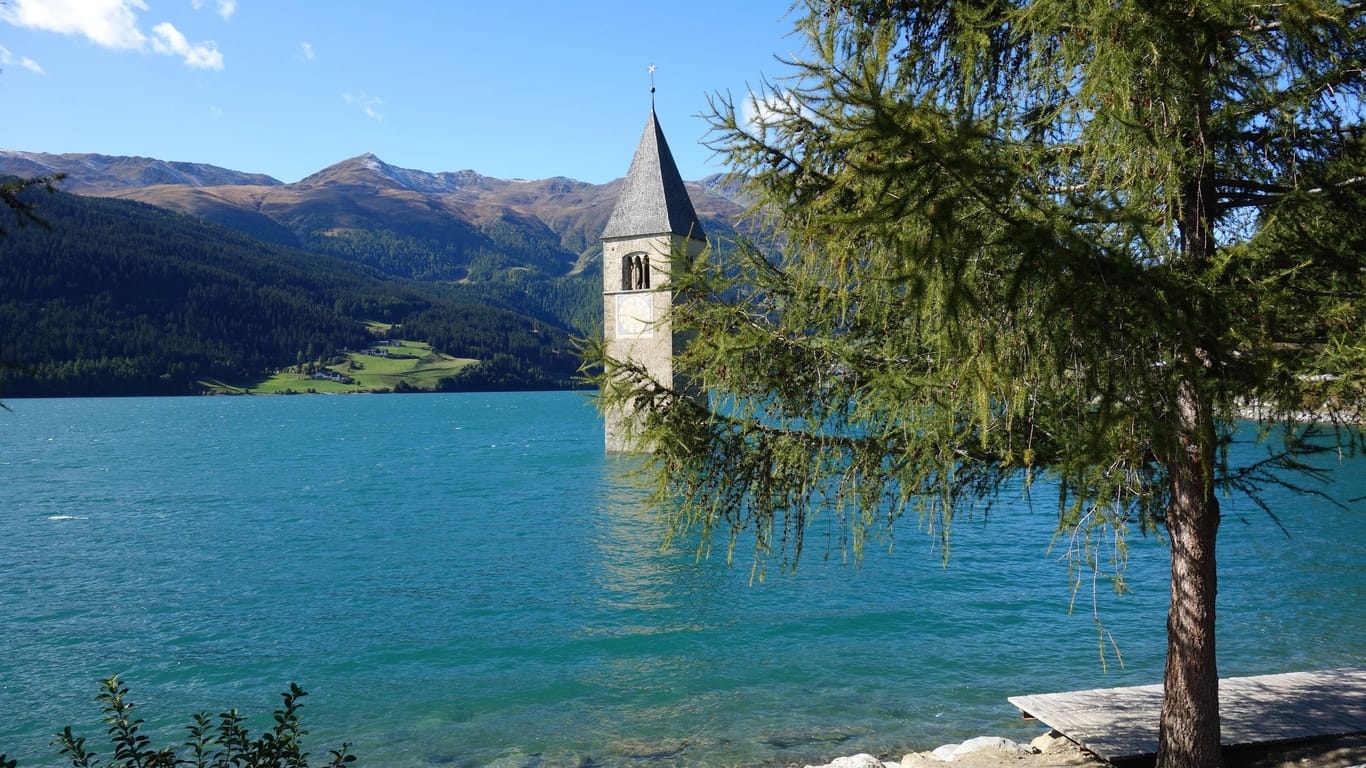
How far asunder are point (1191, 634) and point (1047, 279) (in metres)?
3.75

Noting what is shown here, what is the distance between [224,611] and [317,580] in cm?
305

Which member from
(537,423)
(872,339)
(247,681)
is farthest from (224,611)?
(537,423)

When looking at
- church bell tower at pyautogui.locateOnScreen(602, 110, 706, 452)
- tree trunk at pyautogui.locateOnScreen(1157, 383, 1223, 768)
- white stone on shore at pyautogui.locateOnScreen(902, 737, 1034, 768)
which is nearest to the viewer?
tree trunk at pyautogui.locateOnScreen(1157, 383, 1223, 768)

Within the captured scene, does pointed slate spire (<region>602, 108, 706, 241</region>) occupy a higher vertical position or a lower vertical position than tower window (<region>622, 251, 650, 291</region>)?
higher

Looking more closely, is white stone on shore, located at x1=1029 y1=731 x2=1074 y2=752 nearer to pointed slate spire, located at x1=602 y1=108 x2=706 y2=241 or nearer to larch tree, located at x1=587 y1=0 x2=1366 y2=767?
larch tree, located at x1=587 y1=0 x2=1366 y2=767

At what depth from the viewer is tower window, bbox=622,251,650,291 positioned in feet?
166

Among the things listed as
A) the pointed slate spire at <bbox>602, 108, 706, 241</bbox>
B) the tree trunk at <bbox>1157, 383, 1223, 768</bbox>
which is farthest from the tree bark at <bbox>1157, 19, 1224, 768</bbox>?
the pointed slate spire at <bbox>602, 108, 706, 241</bbox>

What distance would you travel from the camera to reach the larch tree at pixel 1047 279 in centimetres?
442

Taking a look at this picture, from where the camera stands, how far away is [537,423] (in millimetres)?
98438

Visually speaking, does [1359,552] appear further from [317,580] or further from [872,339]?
[317,580]

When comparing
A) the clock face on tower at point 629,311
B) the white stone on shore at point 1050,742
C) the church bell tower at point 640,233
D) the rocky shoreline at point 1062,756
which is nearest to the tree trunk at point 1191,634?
the rocky shoreline at point 1062,756

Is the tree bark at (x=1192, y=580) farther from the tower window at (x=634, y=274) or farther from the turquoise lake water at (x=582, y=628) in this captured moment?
the tower window at (x=634, y=274)

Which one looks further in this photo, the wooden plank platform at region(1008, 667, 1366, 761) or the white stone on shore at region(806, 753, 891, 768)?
the white stone on shore at region(806, 753, 891, 768)

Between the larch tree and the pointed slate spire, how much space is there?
141 ft
